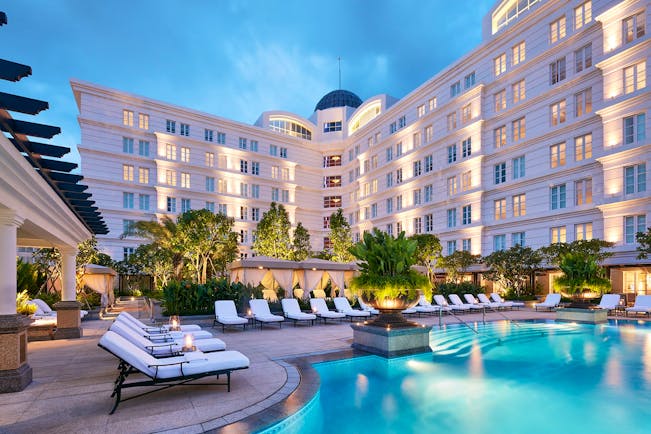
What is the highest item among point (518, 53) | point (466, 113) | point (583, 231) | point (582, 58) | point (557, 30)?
point (557, 30)

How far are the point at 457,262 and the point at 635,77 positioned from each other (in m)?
15.8

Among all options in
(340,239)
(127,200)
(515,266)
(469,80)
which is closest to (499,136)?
(469,80)

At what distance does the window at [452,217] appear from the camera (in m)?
35.3

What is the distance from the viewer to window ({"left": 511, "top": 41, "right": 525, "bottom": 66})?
100.0 ft

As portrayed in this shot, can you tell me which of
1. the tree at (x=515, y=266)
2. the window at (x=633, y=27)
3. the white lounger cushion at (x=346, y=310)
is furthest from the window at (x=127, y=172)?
the window at (x=633, y=27)

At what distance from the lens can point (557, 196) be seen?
2764 centimetres

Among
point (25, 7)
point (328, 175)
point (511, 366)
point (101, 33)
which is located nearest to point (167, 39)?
point (101, 33)

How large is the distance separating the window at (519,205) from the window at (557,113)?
5553 millimetres

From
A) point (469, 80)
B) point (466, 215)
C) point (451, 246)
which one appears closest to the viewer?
point (466, 215)

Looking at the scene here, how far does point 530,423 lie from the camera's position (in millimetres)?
5984

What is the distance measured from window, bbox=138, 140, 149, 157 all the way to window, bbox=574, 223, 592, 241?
3870cm

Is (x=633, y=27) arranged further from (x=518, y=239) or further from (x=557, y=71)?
(x=518, y=239)

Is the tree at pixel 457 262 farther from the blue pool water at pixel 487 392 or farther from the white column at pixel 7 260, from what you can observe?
the white column at pixel 7 260

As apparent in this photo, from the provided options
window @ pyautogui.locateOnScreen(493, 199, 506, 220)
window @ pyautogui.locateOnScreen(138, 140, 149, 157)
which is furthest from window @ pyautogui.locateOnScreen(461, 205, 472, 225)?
window @ pyautogui.locateOnScreen(138, 140, 149, 157)
